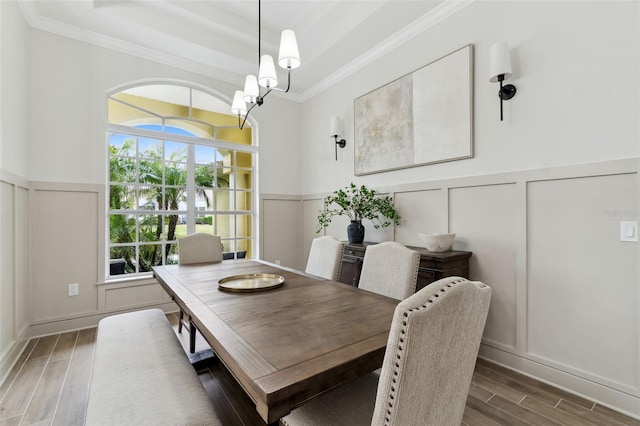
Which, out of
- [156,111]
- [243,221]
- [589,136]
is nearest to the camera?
[589,136]

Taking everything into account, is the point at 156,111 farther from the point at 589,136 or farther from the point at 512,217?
the point at 589,136

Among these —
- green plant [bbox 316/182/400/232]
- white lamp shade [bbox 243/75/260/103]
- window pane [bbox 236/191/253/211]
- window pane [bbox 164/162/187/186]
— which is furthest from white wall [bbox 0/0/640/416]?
white lamp shade [bbox 243/75/260/103]

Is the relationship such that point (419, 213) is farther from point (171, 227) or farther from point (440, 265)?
point (171, 227)

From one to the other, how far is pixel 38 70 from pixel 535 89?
170 inches

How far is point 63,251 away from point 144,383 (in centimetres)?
253

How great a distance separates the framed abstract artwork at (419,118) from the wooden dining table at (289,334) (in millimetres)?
1704

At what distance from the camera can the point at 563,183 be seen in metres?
1.97

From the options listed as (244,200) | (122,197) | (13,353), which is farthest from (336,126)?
(13,353)

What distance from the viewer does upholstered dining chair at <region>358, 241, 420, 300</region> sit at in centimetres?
175

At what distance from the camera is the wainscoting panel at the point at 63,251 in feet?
9.11

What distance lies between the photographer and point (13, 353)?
2.30m

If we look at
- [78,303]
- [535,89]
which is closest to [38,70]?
[78,303]

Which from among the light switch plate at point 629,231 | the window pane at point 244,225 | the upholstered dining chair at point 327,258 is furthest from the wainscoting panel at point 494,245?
the window pane at point 244,225

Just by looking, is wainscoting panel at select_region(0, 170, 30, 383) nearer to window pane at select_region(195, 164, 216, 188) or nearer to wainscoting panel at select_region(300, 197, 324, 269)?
window pane at select_region(195, 164, 216, 188)
